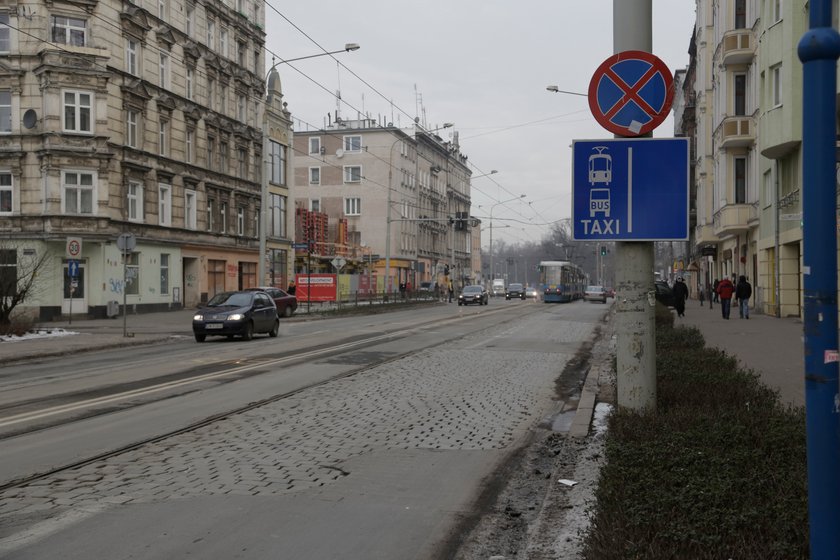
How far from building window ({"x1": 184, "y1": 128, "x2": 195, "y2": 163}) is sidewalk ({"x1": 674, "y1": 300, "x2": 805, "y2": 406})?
28.8m

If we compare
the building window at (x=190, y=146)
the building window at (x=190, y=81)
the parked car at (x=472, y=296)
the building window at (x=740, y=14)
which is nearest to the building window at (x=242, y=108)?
the building window at (x=190, y=81)

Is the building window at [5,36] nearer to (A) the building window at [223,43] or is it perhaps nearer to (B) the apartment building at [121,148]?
(B) the apartment building at [121,148]

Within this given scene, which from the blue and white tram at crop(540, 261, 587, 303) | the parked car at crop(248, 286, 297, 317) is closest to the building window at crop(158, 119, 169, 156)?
the parked car at crop(248, 286, 297, 317)

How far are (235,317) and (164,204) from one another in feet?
67.4

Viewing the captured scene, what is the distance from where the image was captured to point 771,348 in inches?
660

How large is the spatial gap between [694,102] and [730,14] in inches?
1132

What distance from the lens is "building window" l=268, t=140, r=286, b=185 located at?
2158 inches

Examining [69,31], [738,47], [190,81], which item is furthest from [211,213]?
[738,47]

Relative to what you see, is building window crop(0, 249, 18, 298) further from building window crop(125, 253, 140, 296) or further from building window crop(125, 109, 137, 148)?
building window crop(125, 109, 137, 148)

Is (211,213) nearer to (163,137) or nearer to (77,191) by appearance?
(163,137)

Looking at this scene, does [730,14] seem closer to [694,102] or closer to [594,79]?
[694,102]

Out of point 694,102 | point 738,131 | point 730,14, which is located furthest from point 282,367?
point 694,102

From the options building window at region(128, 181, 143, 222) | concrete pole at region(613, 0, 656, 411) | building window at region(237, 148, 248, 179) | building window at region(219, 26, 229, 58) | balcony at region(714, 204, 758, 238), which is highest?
building window at region(219, 26, 229, 58)

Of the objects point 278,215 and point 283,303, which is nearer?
point 283,303
